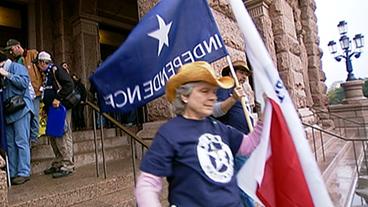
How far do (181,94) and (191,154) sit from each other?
0.95ft

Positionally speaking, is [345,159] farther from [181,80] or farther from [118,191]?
[181,80]

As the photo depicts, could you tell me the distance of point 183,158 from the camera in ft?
4.47

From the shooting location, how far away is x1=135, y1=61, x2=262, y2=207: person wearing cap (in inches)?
52.2

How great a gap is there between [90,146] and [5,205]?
2719 mm

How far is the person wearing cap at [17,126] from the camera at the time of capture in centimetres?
339

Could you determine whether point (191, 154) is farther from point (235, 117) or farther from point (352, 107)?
point (352, 107)

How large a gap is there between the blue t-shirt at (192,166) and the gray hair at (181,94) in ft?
0.28

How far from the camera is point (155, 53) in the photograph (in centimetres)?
221

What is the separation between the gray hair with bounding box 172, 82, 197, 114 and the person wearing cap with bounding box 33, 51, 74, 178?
260cm

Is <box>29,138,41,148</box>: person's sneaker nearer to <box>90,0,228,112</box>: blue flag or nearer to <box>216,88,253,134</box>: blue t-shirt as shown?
<box>90,0,228,112</box>: blue flag

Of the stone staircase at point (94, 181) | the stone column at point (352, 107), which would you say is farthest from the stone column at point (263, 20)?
the stone column at point (352, 107)

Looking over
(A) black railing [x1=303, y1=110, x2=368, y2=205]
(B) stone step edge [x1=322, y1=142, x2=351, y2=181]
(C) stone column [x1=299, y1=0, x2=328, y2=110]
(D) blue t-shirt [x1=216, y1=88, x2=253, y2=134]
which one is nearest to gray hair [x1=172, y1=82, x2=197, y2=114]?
(D) blue t-shirt [x1=216, y1=88, x2=253, y2=134]

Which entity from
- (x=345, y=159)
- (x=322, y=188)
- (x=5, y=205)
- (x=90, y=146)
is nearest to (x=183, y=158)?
(x=322, y=188)

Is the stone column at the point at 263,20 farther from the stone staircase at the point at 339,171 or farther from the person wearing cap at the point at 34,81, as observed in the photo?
A: the person wearing cap at the point at 34,81
